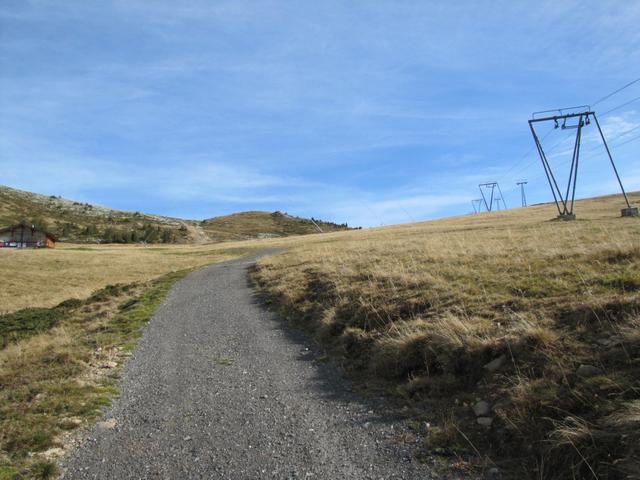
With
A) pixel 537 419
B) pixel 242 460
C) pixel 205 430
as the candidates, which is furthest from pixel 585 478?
pixel 205 430

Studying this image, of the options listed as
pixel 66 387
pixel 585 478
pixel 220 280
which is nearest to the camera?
pixel 585 478

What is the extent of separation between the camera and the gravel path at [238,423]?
5.34 m

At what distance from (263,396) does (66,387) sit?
12.2 ft

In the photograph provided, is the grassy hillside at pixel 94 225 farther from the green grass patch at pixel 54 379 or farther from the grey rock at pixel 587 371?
the grey rock at pixel 587 371

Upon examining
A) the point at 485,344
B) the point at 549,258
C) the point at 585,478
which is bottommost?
the point at 585,478

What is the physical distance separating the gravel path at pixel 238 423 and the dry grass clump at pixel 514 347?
789 mm

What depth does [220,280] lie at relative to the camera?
81.3 ft

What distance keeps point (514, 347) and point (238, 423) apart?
4282mm

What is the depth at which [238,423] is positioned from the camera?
21.5ft

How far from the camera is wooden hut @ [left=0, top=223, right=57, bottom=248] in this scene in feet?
300

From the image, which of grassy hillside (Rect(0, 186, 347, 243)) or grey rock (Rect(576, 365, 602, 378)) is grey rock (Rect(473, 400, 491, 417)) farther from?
grassy hillside (Rect(0, 186, 347, 243))

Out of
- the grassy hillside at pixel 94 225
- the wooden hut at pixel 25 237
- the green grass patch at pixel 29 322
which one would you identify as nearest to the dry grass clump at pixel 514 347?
the green grass patch at pixel 29 322

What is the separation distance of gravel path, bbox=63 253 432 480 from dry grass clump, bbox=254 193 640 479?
0.79 metres

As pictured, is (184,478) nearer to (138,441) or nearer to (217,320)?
(138,441)
